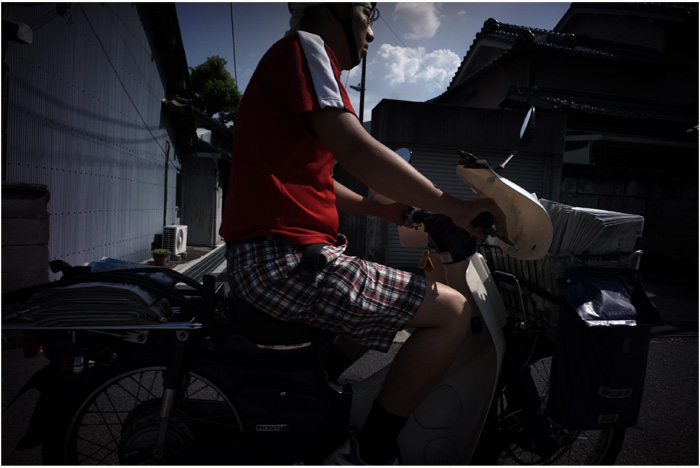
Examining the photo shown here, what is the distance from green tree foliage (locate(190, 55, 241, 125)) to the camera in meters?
22.5

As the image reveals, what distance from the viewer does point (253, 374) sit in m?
1.48

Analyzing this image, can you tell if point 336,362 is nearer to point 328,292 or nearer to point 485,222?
point 328,292

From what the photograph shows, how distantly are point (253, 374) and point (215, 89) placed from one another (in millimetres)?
23924

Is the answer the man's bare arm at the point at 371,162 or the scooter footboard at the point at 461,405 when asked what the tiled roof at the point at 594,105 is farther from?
the man's bare arm at the point at 371,162

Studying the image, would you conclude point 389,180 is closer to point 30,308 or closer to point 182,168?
point 30,308

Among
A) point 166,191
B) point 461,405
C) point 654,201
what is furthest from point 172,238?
point 654,201

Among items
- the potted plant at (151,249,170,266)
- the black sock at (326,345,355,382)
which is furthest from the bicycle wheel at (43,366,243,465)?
the potted plant at (151,249,170,266)

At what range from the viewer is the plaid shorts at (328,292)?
1.33 m

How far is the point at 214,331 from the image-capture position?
1453 mm

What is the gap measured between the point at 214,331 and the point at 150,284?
0.95ft

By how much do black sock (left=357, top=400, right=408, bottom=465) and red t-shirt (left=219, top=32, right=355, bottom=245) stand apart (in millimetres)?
715

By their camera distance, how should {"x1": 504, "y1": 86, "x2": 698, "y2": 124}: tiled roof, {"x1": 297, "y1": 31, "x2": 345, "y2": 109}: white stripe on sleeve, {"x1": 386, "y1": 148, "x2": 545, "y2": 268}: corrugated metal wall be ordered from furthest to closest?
{"x1": 504, "y1": 86, "x2": 698, "y2": 124}: tiled roof < {"x1": 386, "y1": 148, "x2": 545, "y2": 268}: corrugated metal wall < {"x1": 297, "y1": 31, "x2": 345, "y2": 109}: white stripe on sleeve

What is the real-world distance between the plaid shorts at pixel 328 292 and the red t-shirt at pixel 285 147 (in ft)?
0.23

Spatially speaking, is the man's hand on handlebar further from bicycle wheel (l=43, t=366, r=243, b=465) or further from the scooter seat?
bicycle wheel (l=43, t=366, r=243, b=465)
